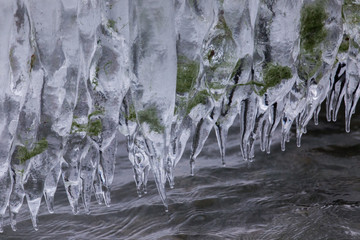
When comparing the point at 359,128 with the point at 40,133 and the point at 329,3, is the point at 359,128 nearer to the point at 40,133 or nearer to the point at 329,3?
the point at 329,3

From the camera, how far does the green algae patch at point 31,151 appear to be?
2.29 metres

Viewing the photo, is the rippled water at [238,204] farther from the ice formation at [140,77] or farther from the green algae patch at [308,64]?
the green algae patch at [308,64]

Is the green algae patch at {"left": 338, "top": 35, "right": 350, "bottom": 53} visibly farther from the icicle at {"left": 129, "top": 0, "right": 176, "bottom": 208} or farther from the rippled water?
the icicle at {"left": 129, "top": 0, "right": 176, "bottom": 208}

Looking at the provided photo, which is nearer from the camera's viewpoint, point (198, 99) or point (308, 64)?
point (198, 99)

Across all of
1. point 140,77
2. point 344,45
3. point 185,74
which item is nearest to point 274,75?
point 185,74

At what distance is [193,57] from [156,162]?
0.50m

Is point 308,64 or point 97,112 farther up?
point 308,64

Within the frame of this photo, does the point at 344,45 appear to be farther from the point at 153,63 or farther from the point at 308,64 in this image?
the point at 153,63

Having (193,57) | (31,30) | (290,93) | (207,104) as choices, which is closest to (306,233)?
(290,93)

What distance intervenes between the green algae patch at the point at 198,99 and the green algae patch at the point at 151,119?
277 millimetres

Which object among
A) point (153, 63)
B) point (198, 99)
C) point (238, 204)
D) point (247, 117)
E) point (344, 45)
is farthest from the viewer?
point (238, 204)

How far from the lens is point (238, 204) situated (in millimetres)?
3680

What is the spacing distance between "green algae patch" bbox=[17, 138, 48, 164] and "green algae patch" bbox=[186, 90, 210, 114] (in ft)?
2.26

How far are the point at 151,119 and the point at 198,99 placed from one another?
1.19 ft
